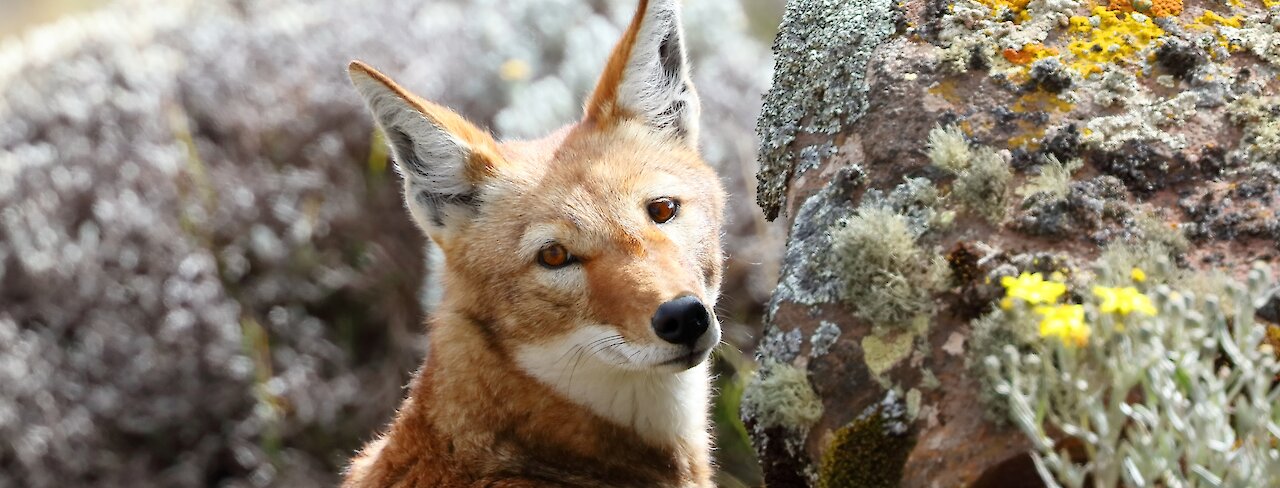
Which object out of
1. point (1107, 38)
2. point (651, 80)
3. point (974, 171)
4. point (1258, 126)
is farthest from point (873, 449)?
point (651, 80)

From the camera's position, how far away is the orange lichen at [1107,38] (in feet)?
11.3

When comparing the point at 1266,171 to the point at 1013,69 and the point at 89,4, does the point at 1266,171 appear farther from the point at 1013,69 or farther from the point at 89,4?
the point at 89,4

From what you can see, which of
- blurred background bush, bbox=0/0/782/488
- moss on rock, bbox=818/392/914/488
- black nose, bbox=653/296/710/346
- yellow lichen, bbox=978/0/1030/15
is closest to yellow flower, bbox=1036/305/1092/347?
moss on rock, bbox=818/392/914/488

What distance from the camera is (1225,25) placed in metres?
3.45

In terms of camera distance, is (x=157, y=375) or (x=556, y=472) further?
(x=157, y=375)

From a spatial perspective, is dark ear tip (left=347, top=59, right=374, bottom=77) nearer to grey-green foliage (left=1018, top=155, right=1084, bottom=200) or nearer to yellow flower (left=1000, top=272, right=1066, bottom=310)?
grey-green foliage (left=1018, top=155, right=1084, bottom=200)

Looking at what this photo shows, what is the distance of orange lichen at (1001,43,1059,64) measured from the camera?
3.46m

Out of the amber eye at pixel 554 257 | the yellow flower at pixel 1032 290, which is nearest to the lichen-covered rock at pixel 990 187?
the yellow flower at pixel 1032 290

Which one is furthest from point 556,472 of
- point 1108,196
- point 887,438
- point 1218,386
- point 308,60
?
point 308,60

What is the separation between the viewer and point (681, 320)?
3.45 meters

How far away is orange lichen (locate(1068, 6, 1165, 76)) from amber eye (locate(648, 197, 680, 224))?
133cm

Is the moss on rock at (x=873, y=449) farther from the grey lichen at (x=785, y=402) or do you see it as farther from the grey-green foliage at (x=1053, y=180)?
the grey-green foliage at (x=1053, y=180)

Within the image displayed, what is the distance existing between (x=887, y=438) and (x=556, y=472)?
1.24 meters

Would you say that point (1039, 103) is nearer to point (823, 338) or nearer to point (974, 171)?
point (974, 171)
